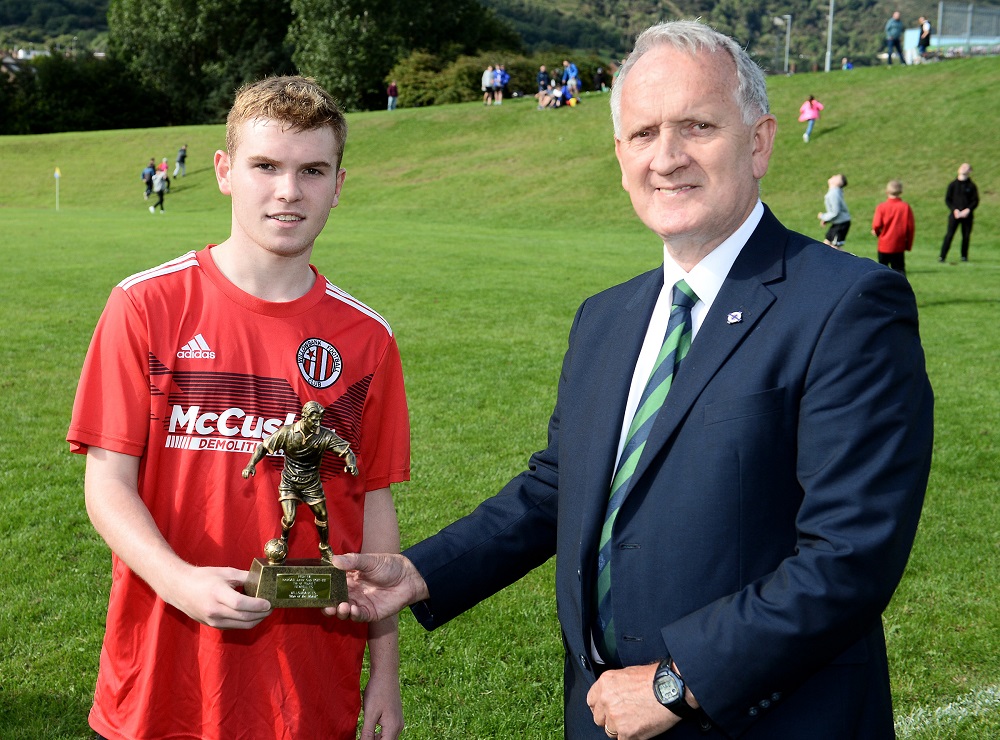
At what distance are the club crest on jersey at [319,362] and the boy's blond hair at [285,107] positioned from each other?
577mm

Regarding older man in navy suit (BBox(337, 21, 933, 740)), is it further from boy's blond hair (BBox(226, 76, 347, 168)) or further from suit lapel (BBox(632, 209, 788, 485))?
boy's blond hair (BBox(226, 76, 347, 168))

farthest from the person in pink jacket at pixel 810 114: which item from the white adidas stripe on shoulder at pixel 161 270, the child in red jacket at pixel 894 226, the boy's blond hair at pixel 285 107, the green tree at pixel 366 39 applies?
the white adidas stripe on shoulder at pixel 161 270

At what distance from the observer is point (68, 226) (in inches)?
1256

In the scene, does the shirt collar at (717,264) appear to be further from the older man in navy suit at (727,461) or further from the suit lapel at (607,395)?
the suit lapel at (607,395)

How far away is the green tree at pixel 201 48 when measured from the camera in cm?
7969

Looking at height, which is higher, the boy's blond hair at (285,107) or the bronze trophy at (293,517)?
the boy's blond hair at (285,107)

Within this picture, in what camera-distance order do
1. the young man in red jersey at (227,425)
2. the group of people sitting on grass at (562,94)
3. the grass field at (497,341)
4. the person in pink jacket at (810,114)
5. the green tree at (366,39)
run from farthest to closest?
the green tree at (366,39), the group of people sitting on grass at (562,94), the person in pink jacket at (810,114), the grass field at (497,341), the young man in red jersey at (227,425)

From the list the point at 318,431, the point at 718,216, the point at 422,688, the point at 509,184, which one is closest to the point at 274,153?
the point at 318,431

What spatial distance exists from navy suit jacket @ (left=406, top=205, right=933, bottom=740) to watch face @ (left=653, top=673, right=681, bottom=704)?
A: 60 millimetres

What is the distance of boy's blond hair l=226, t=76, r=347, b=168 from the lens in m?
2.95

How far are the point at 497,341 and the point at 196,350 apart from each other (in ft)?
37.4

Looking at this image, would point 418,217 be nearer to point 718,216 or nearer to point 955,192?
point 955,192

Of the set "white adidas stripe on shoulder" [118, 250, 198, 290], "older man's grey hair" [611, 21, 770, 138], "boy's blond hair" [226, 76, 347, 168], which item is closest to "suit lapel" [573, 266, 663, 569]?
"older man's grey hair" [611, 21, 770, 138]

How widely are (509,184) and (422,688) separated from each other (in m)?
38.8
